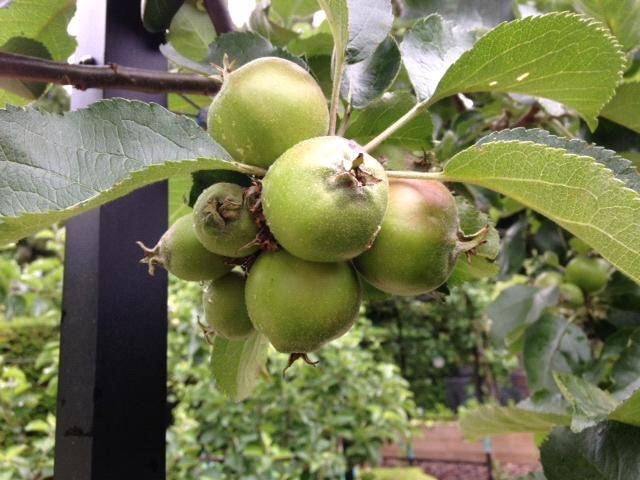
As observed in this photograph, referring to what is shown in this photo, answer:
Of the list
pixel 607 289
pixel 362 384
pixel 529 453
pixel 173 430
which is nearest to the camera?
pixel 607 289

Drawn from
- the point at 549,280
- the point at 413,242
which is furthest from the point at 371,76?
the point at 549,280

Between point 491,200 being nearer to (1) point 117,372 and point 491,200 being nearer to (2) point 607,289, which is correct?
(2) point 607,289

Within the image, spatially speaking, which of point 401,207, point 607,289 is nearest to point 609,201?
point 401,207

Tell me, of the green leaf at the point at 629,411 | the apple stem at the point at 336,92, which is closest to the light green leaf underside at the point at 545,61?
the apple stem at the point at 336,92

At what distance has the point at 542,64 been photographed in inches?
22.6

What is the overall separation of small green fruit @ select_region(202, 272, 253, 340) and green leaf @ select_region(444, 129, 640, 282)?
23cm

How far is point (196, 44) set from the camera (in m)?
0.88

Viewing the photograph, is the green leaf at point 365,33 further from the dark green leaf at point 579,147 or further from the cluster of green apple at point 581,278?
the cluster of green apple at point 581,278

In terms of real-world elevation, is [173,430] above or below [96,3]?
below

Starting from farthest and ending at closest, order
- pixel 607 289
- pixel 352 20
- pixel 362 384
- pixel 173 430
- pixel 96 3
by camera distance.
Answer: pixel 362 384
pixel 173 430
pixel 607 289
pixel 96 3
pixel 352 20

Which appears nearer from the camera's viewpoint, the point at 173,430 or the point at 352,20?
the point at 352,20

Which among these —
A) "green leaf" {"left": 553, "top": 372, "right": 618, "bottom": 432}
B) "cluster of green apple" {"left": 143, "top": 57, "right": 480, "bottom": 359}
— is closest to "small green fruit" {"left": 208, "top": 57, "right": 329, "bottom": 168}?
"cluster of green apple" {"left": 143, "top": 57, "right": 480, "bottom": 359}

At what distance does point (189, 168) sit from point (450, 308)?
20.9 feet

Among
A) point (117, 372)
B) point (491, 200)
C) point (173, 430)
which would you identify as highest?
point (491, 200)
